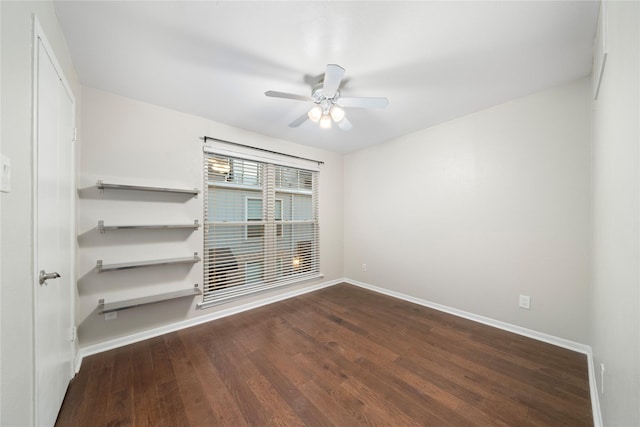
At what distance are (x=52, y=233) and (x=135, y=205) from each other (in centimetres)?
105

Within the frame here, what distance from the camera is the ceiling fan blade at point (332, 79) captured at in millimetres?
1546

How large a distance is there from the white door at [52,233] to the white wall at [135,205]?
1.18 ft

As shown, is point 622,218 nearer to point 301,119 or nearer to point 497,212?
point 497,212

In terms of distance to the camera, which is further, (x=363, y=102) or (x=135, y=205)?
(x=135, y=205)

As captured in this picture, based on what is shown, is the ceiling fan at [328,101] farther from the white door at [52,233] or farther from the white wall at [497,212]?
the white wall at [497,212]

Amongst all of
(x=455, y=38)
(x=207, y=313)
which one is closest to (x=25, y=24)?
(x=455, y=38)

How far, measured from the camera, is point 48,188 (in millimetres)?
1288

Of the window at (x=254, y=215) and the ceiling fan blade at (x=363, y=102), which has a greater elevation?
the ceiling fan blade at (x=363, y=102)

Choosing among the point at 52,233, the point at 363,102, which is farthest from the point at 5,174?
the point at 363,102

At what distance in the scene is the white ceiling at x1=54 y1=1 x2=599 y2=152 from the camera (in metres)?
1.37

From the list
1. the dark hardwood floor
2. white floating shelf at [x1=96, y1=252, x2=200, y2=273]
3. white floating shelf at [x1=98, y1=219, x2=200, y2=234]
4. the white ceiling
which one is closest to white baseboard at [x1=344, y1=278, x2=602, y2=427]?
the dark hardwood floor

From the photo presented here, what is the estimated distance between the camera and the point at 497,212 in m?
2.55

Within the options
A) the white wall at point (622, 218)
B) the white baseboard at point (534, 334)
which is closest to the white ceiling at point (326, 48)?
the white wall at point (622, 218)

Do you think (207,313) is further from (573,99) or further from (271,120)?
(573,99)
